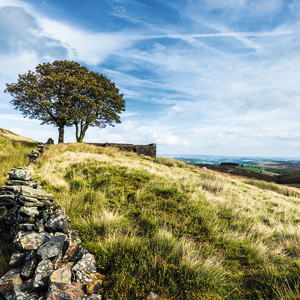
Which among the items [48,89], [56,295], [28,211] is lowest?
[56,295]

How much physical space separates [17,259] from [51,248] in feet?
1.97

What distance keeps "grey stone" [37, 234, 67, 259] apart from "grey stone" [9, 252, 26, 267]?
0.41 meters

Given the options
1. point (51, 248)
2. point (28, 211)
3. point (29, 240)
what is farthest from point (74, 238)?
point (28, 211)

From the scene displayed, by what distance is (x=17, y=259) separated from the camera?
2.73 metres

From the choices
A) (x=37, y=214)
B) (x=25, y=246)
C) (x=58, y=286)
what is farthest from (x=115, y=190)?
(x=58, y=286)

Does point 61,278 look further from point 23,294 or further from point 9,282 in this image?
point 9,282

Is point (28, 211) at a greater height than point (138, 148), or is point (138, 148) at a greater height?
point (138, 148)

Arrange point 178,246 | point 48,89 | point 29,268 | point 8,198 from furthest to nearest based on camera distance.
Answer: point 48,89, point 8,198, point 178,246, point 29,268

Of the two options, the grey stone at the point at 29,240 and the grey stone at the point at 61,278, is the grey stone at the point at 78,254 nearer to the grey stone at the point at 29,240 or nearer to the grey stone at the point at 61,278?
the grey stone at the point at 61,278

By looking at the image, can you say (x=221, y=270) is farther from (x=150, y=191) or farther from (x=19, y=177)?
(x=19, y=177)

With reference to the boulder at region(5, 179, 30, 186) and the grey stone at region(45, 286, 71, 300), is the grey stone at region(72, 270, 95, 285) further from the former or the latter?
the boulder at region(5, 179, 30, 186)

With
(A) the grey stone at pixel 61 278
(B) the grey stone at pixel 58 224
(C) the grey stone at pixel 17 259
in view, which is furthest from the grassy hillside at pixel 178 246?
(C) the grey stone at pixel 17 259

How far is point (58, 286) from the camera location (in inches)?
90.0

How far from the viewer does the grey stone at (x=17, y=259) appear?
106 inches
